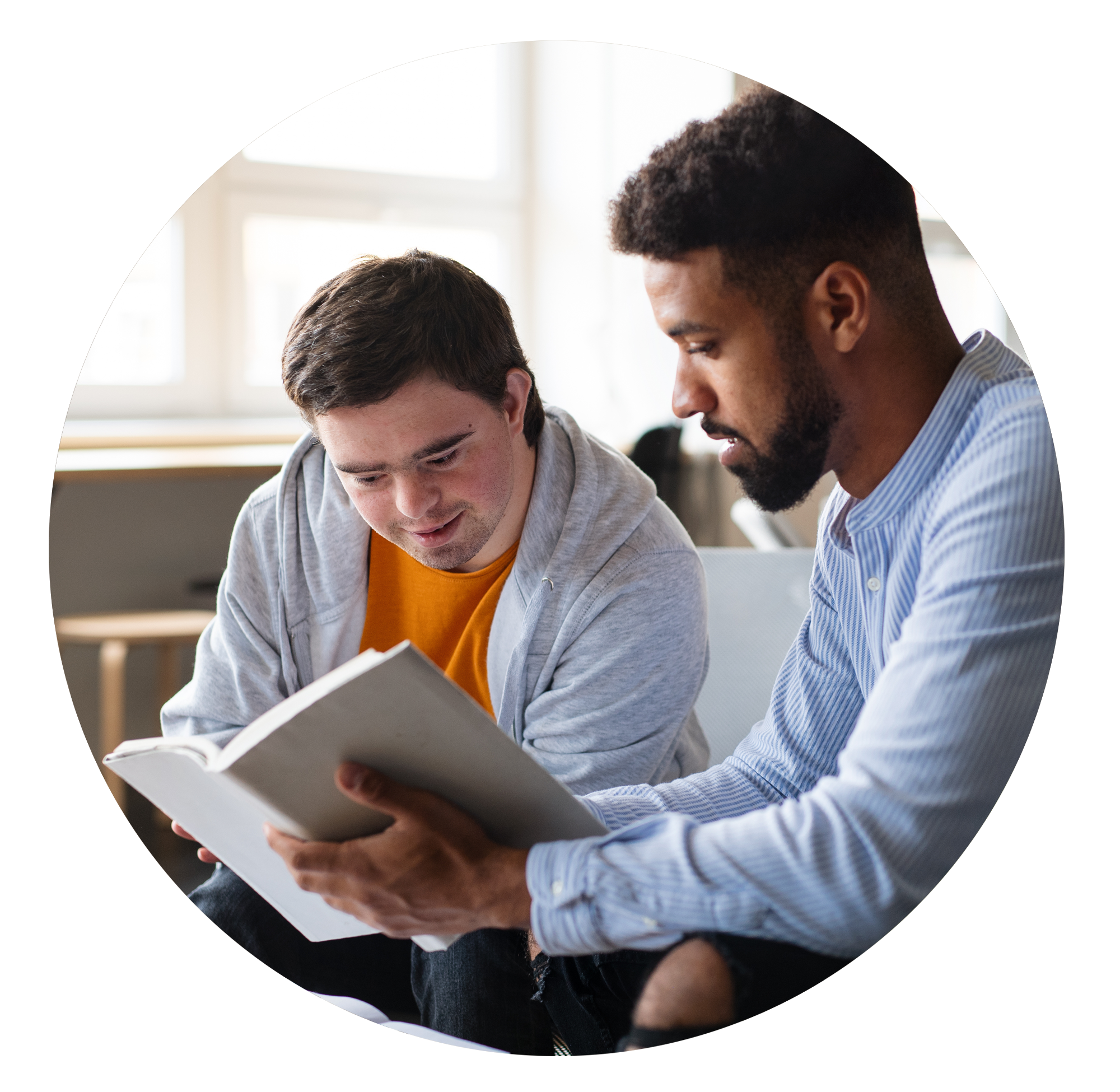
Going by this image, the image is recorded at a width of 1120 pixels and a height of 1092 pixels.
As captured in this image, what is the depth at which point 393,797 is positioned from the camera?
3.22 ft

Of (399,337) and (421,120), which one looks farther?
(421,120)

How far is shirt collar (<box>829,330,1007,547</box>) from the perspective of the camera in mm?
977

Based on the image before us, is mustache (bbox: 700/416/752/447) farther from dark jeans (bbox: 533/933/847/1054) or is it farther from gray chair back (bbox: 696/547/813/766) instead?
dark jeans (bbox: 533/933/847/1054)

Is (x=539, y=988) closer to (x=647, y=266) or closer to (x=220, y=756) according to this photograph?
(x=220, y=756)

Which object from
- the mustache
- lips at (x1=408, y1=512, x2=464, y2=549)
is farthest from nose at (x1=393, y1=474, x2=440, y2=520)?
the mustache

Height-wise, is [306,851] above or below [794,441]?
below

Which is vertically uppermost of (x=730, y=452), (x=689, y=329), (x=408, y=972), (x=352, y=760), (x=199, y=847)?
(x=689, y=329)

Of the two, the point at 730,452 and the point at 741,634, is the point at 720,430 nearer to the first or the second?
the point at 730,452

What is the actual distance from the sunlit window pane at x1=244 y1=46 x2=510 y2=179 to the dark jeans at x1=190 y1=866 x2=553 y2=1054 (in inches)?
26.6

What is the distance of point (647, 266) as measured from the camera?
3.27ft

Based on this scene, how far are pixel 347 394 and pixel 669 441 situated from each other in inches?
10.8

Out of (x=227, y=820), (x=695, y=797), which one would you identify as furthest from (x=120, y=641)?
(x=695, y=797)

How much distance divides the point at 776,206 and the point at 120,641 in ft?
2.28

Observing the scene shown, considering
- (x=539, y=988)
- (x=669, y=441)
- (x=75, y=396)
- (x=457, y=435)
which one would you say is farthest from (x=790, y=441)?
(x=75, y=396)
